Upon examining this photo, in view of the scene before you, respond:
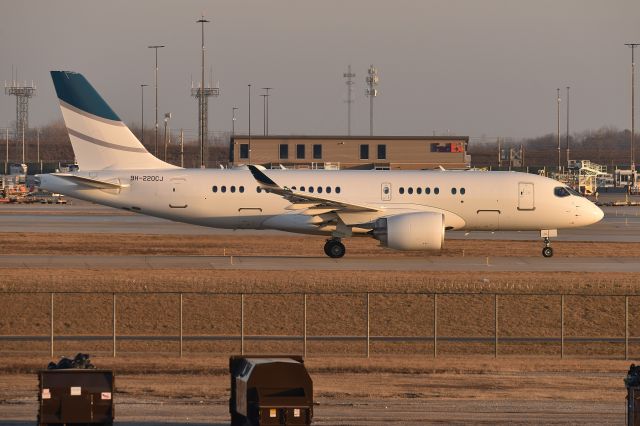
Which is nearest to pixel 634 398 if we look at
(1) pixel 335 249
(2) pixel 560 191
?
(1) pixel 335 249

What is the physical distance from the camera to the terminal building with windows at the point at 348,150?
12506cm

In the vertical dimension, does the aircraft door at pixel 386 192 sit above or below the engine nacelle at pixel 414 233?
above

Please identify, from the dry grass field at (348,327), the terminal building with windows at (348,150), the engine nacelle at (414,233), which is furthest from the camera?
the terminal building with windows at (348,150)

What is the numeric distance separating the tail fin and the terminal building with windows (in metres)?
74.5

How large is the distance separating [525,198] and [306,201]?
352 inches

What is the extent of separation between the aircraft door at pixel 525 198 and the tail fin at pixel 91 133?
47.8ft

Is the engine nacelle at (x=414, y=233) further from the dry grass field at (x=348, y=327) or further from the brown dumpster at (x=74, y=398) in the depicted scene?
the brown dumpster at (x=74, y=398)

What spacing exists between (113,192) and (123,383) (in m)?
24.1

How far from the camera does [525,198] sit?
162 ft

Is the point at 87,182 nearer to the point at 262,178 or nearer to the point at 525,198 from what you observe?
the point at 262,178

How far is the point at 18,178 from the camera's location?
410 feet

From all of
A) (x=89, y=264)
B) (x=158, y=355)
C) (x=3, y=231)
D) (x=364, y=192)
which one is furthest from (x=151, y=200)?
(x=158, y=355)

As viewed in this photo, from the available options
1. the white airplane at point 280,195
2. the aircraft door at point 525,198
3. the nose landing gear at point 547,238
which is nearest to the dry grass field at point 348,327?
the white airplane at point 280,195

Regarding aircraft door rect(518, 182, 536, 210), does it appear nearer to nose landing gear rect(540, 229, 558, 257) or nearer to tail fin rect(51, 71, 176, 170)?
nose landing gear rect(540, 229, 558, 257)
